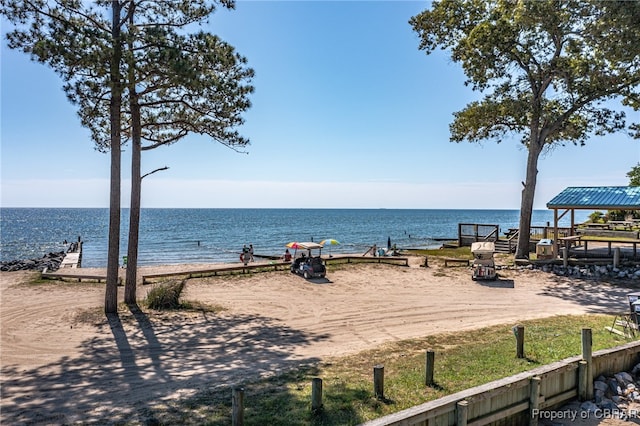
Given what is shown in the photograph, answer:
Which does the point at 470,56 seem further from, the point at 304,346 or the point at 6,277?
the point at 6,277

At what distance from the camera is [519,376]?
7262 millimetres

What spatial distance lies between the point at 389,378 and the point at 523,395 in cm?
227

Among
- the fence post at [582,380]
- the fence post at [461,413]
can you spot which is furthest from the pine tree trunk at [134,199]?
the fence post at [582,380]

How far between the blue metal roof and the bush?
61.0 ft

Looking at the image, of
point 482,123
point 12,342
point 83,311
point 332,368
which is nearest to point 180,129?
point 83,311

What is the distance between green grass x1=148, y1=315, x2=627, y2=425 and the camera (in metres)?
6.48

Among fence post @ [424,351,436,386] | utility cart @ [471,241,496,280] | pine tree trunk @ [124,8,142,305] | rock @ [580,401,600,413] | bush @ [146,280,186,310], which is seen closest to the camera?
fence post @ [424,351,436,386]

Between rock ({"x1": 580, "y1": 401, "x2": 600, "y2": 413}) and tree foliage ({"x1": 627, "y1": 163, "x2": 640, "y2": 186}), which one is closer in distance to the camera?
rock ({"x1": 580, "y1": 401, "x2": 600, "y2": 413})

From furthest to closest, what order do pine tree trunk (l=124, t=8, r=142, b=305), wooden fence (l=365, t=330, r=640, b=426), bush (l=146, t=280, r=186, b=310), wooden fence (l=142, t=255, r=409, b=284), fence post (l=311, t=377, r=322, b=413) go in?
wooden fence (l=142, t=255, r=409, b=284) < pine tree trunk (l=124, t=8, r=142, b=305) < bush (l=146, t=280, r=186, b=310) < fence post (l=311, t=377, r=322, b=413) < wooden fence (l=365, t=330, r=640, b=426)

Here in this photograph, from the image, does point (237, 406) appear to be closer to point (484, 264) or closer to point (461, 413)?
point (461, 413)

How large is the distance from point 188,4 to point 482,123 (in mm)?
16452

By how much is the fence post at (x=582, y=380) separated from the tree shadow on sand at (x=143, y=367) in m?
5.21

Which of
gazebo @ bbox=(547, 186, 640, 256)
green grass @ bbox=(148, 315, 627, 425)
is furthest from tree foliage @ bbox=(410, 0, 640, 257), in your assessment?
green grass @ bbox=(148, 315, 627, 425)

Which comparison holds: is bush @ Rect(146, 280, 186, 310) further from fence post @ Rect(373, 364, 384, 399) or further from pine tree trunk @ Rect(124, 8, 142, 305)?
fence post @ Rect(373, 364, 384, 399)
